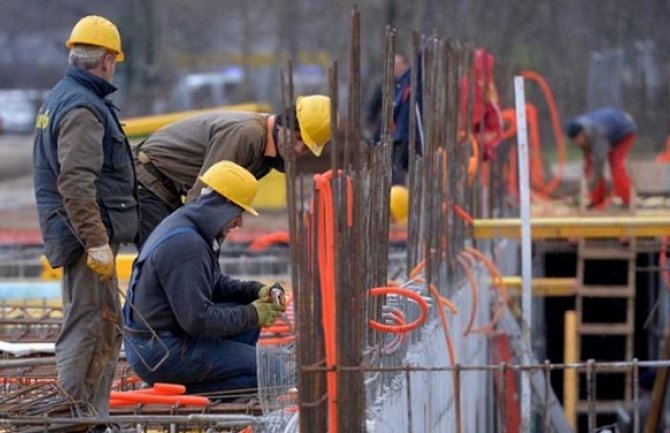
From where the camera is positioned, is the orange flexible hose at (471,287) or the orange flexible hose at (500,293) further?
the orange flexible hose at (500,293)

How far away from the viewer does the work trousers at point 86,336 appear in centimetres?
775

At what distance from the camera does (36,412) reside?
Answer: 7555 mm

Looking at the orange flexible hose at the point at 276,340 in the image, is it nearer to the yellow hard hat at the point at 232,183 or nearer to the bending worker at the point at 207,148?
the bending worker at the point at 207,148

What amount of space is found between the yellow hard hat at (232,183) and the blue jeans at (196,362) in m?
0.76

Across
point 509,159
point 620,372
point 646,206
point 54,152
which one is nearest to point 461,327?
point 54,152

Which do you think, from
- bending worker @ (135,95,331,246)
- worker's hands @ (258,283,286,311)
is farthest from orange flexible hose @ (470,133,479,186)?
worker's hands @ (258,283,286,311)

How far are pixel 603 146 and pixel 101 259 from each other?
12.3m

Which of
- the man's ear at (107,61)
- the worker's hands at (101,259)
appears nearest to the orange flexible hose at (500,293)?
the man's ear at (107,61)

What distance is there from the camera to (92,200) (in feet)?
24.5

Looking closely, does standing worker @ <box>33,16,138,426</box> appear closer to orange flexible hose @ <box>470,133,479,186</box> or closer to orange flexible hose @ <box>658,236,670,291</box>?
orange flexible hose @ <box>470,133,479,186</box>

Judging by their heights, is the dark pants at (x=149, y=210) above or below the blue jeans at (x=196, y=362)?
above

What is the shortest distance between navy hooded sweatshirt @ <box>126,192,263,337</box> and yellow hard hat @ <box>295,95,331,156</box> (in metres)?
0.92

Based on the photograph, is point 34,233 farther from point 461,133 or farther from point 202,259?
point 202,259

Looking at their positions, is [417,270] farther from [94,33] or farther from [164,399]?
[94,33]
